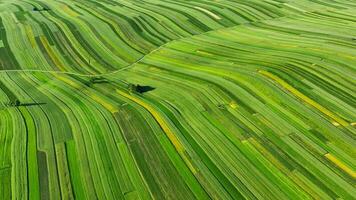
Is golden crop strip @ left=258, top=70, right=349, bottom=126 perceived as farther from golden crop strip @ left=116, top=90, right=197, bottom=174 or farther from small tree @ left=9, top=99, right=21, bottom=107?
small tree @ left=9, top=99, right=21, bottom=107

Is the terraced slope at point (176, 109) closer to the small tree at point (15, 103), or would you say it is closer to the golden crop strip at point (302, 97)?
the golden crop strip at point (302, 97)

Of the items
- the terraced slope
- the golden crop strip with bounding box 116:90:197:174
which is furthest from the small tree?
the golden crop strip with bounding box 116:90:197:174

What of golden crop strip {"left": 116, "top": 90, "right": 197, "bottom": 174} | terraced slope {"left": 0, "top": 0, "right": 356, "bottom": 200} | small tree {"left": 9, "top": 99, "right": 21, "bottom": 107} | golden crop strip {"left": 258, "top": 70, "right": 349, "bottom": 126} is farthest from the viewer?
small tree {"left": 9, "top": 99, "right": 21, "bottom": 107}

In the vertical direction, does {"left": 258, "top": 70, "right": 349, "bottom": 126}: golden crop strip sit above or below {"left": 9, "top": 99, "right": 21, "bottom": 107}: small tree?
above

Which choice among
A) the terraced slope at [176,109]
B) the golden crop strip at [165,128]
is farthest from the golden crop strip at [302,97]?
the golden crop strip at [165,128]

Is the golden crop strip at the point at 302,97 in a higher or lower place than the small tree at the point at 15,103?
higher

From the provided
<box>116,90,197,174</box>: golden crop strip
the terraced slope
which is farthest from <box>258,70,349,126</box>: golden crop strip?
<box>116,90,197,174</box>: golden crop strip

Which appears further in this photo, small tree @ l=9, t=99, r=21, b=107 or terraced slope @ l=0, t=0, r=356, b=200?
small tree @ l=9, t=99, r=21, b=107

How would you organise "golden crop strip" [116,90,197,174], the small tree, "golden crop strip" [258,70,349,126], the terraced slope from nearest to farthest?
the terraced slope
"golden crop strip" [116,90,197,174]
"golden crop strip" [258,70,349,126]
the small tree

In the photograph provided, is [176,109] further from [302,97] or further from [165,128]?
[302,97]
